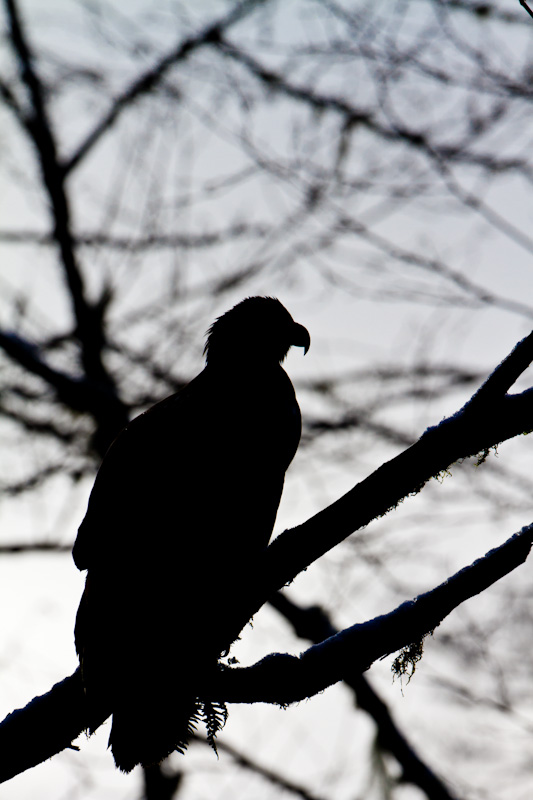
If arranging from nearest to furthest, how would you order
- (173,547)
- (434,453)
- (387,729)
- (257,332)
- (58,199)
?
(434,453), (173,547), (257,332), (387,729), (58,199)

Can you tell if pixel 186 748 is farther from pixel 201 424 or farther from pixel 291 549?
pixel 201 424

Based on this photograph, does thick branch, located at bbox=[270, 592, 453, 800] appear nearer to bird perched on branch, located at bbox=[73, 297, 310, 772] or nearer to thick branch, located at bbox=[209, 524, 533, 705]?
bird perched on branch, located at bbox=[73, 297, 310, 772]

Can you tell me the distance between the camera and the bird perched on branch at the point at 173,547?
214cm

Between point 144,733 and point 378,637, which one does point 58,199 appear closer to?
point 144,733

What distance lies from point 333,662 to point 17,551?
4808mm

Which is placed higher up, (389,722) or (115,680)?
(389,722)

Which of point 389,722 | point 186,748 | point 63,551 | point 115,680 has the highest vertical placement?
point 63,551

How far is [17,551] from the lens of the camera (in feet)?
19.8

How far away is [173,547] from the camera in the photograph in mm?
2311

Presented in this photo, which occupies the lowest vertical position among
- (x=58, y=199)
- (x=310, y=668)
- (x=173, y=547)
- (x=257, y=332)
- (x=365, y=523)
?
(x=310, y=668)

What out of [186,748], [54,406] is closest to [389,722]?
[186,748]

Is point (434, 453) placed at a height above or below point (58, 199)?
below

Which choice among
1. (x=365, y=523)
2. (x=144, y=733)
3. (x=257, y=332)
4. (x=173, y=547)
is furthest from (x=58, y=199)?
(x=365, y=523)

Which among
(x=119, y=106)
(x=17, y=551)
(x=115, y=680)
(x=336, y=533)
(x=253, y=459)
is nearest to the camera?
(x=336, y=533)
